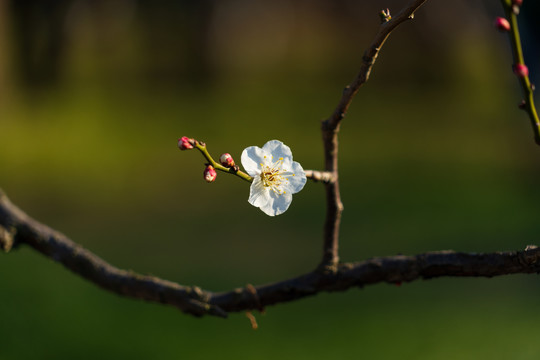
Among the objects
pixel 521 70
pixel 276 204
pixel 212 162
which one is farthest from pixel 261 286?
pixel 521 70

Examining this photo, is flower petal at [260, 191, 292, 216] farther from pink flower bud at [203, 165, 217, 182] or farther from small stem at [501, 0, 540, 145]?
small stem at [501, 0, 540, 145]

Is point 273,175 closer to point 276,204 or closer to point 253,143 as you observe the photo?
point 276,204

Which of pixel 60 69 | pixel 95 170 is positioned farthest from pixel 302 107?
pixel 60 69

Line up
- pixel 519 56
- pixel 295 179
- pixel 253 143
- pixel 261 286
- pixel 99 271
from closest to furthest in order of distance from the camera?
pixel 519 56 < pixel 295 179 < pixel 261 286 < pixel 99 271 < pixel 253 143

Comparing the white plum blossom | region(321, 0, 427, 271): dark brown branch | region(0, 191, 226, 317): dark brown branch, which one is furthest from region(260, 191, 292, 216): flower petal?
region(0, 191, 226, 317): dark brown branch

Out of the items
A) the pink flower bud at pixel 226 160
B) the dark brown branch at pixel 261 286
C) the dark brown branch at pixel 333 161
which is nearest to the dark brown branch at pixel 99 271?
the dark brown branch at pixel 261 286

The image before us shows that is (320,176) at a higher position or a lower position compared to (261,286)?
higher
